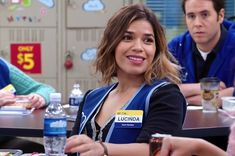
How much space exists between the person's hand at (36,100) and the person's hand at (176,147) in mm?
1716

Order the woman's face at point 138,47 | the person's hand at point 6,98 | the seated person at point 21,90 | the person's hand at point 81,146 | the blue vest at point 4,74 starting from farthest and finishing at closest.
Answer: the blue vest at point 4,74
the seated person at point 21,90
the person's hand at point 6,98
the woman's face at point 138,47
the person's hand at point 81,146

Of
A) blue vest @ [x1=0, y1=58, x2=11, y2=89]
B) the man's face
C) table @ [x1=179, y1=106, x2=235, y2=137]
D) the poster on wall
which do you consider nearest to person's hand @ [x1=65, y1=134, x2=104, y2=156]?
table @ [x1=179, y1=106, x2=235, y2=137]

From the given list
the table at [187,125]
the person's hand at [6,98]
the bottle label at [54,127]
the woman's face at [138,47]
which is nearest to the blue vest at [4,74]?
the person's hand at [6,98]

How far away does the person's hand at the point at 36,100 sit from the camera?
118 inches

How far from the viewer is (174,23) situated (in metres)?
4.92

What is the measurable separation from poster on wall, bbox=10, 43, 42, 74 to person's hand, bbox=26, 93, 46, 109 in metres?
1.80

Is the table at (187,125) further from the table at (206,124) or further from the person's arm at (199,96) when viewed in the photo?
the person's arm at (199,96)

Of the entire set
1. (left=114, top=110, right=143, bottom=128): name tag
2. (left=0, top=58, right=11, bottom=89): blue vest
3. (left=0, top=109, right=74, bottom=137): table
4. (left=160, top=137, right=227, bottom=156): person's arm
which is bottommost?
(left=0, top=109, right=74, bottom=137): table

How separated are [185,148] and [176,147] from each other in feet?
0.11

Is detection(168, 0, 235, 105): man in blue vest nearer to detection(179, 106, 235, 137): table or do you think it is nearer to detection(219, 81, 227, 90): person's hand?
detection(219, 81, 227, 90): person's hand

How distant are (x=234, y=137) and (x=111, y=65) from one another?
94cm

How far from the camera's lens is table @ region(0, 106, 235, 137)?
2.41m

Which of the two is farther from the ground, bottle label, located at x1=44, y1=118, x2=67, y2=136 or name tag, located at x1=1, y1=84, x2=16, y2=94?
bottle label, located at x1=44, y1=118, x2=67, y2=136

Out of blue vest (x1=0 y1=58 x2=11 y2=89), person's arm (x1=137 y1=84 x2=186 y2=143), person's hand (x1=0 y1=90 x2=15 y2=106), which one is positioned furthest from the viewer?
blue vest (x1=0 y1=58 x2=11 y2=89)
